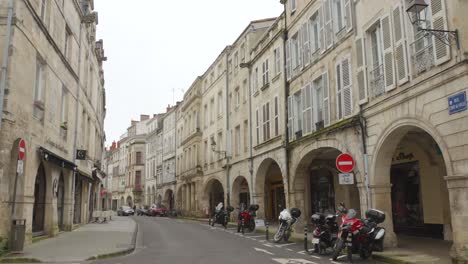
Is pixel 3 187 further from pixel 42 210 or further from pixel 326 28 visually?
pixel 326 28

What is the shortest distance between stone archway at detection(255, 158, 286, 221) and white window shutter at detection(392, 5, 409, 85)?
1228cm

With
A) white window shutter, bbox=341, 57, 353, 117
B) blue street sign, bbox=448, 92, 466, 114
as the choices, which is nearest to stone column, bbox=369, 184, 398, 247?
white window shutter, bbox=341, 57, 353, 117

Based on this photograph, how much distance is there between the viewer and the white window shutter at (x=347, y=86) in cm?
1413

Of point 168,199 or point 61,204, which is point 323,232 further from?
point 168,199

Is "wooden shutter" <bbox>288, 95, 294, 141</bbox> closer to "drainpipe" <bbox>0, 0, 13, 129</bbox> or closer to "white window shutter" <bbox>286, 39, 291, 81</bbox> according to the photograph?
"white window shutter" <bbox>286, 39, 291, 81</bbox>

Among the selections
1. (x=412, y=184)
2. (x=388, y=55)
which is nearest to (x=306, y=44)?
(x=388, y=55)

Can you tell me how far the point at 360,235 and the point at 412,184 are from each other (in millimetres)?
6261

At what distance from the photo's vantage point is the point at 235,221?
28.1 meters

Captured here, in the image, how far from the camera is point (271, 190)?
2855cm

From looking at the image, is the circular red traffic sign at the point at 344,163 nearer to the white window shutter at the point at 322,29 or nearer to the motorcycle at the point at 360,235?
the motorcycle at the point at 360,235

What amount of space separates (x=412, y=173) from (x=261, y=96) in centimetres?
995

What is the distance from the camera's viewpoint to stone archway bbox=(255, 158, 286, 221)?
76.8ft

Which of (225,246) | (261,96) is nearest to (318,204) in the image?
(261,96)

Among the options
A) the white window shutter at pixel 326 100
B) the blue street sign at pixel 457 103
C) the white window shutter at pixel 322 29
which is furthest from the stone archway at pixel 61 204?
the blue street sign at pixel 457 103
